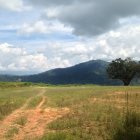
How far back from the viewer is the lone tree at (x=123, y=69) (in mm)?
123125

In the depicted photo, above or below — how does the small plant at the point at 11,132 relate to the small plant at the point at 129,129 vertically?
below

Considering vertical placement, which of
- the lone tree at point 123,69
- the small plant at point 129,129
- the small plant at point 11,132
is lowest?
the small plant at point 11,132

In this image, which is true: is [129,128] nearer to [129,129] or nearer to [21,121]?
[129,129]

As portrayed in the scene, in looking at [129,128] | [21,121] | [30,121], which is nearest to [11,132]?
[21,121]

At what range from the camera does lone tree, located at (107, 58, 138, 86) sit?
404ft

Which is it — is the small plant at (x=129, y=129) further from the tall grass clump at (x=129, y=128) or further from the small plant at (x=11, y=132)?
the small plant at (x=11, y=132)

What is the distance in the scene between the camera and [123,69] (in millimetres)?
124125

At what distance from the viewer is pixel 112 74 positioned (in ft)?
415

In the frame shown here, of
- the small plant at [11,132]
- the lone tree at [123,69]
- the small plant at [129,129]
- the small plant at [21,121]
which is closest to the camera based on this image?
the small plant at [129,129]

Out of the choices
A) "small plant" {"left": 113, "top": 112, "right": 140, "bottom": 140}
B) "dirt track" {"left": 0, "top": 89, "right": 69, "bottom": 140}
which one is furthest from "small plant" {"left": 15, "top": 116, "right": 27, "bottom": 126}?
"small plant" {"left": 113, "top": 112, "right": 140, "bottom": 140}

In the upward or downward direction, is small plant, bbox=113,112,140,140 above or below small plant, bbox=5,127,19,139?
above

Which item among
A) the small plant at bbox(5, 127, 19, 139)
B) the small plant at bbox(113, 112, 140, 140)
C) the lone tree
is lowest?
the small plant at bbox(5, 127, 19, 139)

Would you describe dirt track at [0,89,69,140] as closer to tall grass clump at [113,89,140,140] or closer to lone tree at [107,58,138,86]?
tall grass clump at [113,89,140,140]

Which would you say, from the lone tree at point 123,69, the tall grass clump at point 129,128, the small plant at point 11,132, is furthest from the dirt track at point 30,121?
the lone tree at point 123,69
